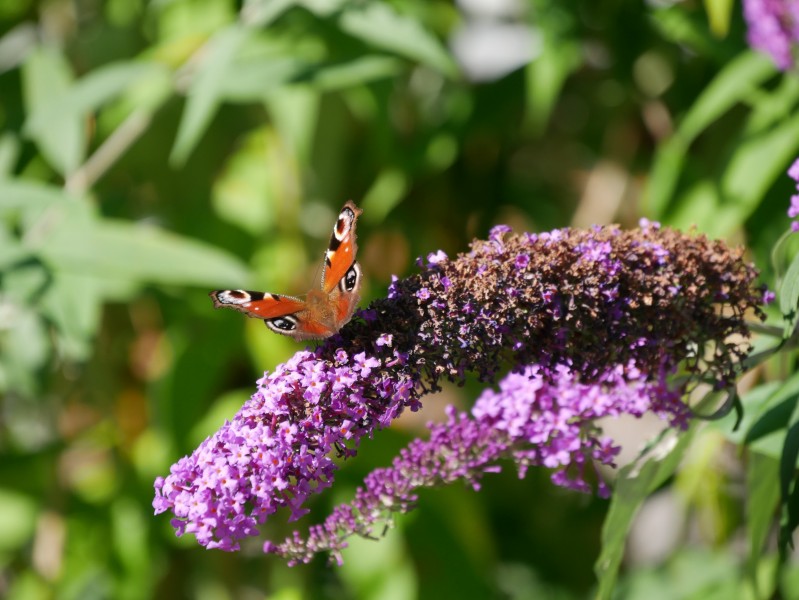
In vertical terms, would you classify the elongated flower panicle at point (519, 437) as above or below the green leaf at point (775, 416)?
above

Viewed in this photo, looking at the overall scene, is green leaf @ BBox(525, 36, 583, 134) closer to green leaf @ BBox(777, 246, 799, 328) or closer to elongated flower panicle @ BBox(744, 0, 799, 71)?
elongated flower panicle @ BBox(744, 0, 799, 71)

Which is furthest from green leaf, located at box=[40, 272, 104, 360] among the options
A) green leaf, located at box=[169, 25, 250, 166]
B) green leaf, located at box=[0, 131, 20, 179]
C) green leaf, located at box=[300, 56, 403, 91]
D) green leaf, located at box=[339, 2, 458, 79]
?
green leaf, located at box=[339, 2, 458, 79]

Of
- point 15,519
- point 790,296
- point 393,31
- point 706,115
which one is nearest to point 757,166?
point 706,115

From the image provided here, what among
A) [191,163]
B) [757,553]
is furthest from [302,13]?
[757,553]

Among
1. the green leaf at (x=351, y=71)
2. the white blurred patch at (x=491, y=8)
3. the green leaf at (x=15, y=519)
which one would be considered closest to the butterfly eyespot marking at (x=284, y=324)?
the green leaf at (x=351, y=71)

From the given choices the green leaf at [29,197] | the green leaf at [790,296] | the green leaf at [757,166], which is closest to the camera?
the green leaf at [790,296]

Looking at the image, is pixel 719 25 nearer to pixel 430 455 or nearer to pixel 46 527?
pixel 430 455

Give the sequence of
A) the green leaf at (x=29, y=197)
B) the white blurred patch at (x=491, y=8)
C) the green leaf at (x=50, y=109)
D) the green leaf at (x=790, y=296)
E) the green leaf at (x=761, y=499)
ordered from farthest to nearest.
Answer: the white blurred patch at (x=491, y=8)
the green leaf at (x=50, y=109)
the green leaf at (x=29, y=197)
the green leaf at (x=761, y=499)
the green leaf at (x=790, y=296)

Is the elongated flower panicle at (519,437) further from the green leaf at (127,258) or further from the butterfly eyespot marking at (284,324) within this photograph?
the green leaf at (127,258)
